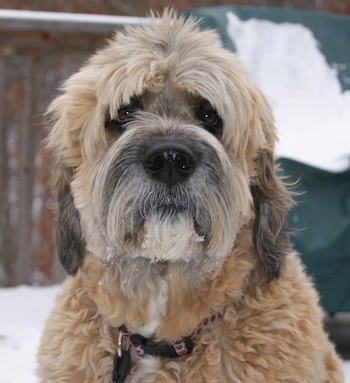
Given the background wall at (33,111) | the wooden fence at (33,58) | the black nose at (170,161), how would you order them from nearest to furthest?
the black nose at (170,161) → the wooden fence at (33,58) → the background wall at (33,111)

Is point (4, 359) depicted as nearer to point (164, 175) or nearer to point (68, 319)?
point (68, 319)

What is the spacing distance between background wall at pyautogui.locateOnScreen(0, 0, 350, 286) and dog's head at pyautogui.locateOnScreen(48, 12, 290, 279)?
0.84m

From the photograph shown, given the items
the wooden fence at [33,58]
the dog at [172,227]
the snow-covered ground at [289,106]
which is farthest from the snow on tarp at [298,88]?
the dog at [172,227]

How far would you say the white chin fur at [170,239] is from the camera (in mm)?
2539

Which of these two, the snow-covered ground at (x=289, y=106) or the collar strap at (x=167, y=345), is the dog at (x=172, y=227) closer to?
the collar strap at (x=167, y=345)

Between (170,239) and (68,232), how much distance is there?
0.54 metres

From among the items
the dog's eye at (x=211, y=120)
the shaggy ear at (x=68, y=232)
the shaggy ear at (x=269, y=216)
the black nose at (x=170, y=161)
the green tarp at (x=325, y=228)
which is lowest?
the green tarp at (x=325, y=228)

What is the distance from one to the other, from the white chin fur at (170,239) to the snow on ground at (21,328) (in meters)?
1.49

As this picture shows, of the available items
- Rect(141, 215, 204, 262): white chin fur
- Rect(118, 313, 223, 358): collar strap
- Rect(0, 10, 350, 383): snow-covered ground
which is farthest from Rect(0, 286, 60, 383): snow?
Rect(141, 215, 204, 262): white chin fur

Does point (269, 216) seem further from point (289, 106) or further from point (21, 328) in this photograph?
point (21, 328)

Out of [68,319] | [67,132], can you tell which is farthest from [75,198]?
[68,319]

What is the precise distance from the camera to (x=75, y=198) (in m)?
2.85

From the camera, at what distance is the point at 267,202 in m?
2.89

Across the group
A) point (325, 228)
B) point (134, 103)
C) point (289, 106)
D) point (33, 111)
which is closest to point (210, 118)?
point (134, 103)
